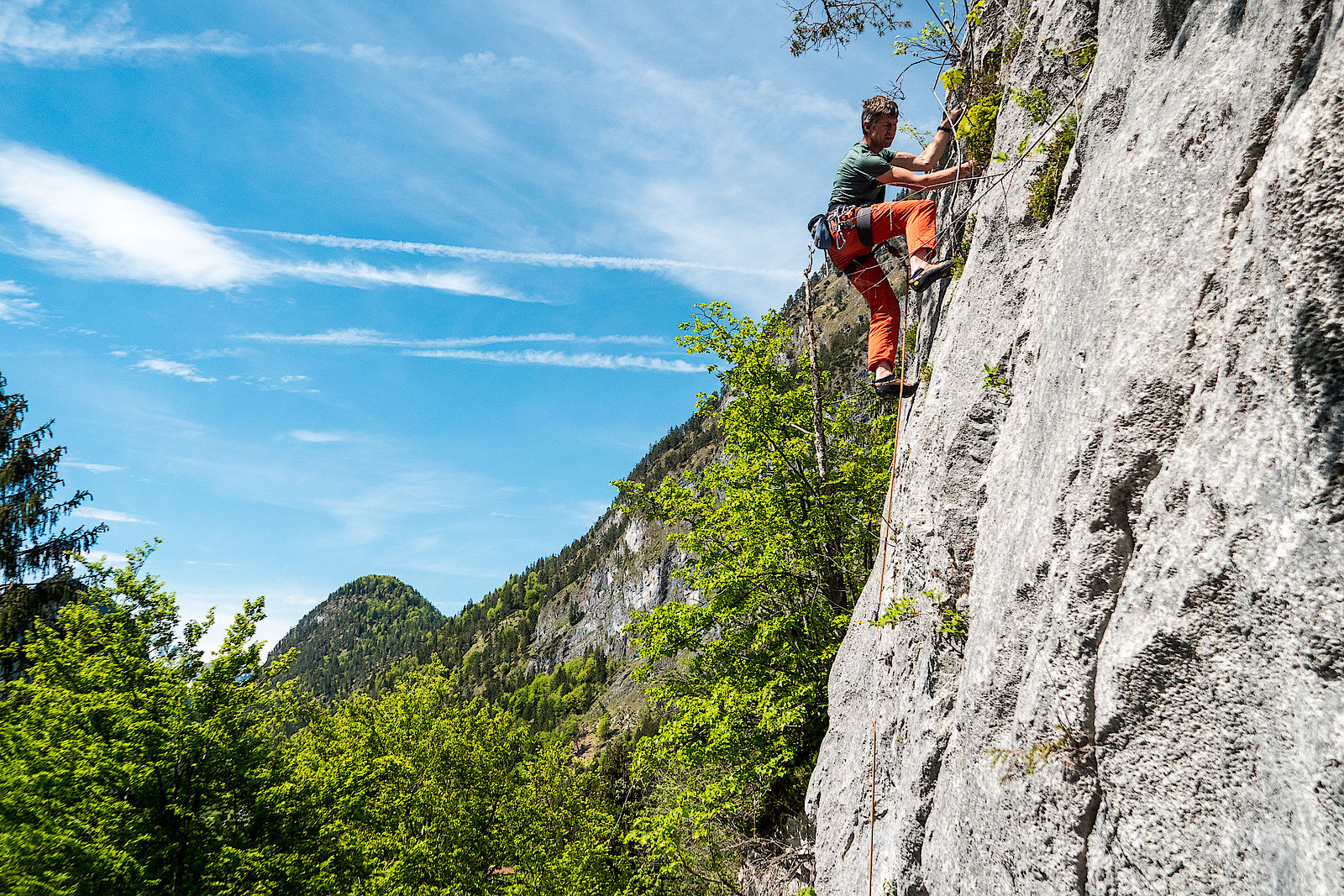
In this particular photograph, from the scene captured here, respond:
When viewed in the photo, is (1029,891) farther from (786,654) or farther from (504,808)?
(504,808)

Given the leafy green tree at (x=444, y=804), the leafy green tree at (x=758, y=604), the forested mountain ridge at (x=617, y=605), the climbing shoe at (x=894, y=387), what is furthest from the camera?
the forested mountain ridge at (x=617, y=605)

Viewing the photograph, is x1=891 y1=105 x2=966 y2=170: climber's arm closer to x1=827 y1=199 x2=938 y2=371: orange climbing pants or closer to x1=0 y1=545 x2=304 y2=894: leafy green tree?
x1=827 y1=199 x2=938 y2=371: orange climbing pants

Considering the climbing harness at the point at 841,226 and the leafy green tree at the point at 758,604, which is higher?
the climbing harness at the point at 841,226

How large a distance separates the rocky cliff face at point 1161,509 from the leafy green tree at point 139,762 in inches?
541

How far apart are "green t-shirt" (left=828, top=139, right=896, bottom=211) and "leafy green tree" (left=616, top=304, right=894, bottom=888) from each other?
6012mm

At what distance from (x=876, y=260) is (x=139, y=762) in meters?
15.9

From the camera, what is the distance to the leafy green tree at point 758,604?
12344mm

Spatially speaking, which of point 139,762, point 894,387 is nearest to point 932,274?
point 894,387

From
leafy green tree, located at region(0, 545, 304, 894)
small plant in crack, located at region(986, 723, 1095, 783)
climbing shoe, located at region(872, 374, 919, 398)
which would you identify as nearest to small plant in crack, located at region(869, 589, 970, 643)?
small plant in crack, located at region(986, 723, 1095, 783)

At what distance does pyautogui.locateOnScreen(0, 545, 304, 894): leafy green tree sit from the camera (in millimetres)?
11445

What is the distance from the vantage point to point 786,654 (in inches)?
496

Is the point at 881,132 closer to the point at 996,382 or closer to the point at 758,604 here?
the point at 996,382

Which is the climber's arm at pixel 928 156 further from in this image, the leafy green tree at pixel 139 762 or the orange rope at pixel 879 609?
the leafy green tree at pixel 139 762

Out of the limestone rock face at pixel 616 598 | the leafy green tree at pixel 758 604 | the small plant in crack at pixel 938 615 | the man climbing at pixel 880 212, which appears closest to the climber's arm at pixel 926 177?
the man climbing at pixel 880 212
